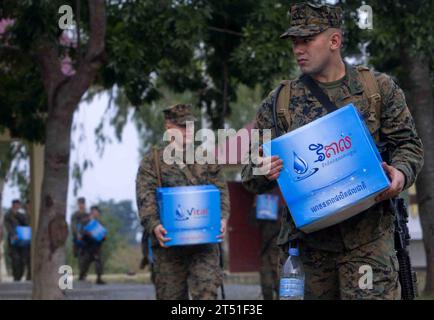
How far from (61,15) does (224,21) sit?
124 inches

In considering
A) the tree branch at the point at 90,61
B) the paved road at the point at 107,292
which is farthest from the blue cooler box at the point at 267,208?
the tree branch at the point at 90,61

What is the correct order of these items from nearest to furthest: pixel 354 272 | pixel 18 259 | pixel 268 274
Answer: pixel 354 272 → pixel 268 274 → pixel 18 259

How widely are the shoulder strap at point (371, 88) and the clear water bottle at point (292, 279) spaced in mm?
842

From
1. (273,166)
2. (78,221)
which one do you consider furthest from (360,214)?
(78,221)

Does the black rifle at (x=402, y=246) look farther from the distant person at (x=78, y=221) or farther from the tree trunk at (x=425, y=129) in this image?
the distant person at (x=78, y=221)

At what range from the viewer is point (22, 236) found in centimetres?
2620

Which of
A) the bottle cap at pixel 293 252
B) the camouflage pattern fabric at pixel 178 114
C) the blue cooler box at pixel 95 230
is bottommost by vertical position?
the bottle cap at pixel 293 252

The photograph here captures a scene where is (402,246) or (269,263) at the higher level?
(269,263)

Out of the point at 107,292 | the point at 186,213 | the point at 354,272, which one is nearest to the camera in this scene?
the point at 354,272

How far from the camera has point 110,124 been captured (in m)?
34.8

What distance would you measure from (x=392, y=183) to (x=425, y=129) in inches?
403

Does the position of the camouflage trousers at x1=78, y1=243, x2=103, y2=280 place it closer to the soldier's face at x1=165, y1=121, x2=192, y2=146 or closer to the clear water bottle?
the soldier's face at x1=165, y1=121, x2=192, y2=146

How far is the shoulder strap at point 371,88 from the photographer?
19.1 feet

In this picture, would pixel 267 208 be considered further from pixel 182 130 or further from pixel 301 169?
pixel 301 169
